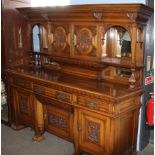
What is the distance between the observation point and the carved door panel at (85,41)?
7.94ft

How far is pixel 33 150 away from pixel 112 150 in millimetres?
1017

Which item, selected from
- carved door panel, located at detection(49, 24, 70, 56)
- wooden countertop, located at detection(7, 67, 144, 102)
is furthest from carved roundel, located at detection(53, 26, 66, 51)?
wooden countertop, located at detection(7, 67, 144, 102)

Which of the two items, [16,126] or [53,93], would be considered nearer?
[53,93]

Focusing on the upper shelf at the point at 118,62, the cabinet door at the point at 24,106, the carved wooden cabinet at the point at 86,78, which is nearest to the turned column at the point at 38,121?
the carved wooden cabinet at the point at 86,78

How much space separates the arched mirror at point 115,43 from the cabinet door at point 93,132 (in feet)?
2.36

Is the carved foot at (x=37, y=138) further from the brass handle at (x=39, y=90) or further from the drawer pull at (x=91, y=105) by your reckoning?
the drawer pull at (x=91, y=105)

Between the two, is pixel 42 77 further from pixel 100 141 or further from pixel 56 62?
pixel 100 141

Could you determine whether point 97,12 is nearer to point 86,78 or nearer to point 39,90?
point 86,78

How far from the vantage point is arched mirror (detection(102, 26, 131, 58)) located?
245cm

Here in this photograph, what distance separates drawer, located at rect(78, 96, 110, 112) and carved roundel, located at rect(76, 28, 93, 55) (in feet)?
1.94

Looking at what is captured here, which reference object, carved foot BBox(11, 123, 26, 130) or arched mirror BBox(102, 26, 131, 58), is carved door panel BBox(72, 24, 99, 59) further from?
carved foot BBox(11, 123, 26, 130)

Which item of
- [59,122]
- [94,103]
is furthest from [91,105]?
[59,122]

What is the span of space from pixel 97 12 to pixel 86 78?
804mm

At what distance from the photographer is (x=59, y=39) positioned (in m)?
2.79
